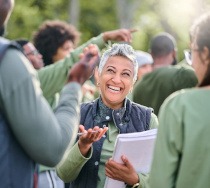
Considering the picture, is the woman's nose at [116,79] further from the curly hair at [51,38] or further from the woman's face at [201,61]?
the curly hair at [51,38]

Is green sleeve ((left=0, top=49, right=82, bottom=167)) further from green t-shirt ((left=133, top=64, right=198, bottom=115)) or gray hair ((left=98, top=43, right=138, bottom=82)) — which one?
green t-shirt ((left=133, top=64, right=198, bottom=115))

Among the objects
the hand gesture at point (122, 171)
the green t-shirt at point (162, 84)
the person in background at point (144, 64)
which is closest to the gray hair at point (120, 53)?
the hand gesture at point (122, 171)

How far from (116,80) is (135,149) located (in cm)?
62

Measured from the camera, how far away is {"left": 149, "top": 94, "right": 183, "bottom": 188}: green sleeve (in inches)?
167

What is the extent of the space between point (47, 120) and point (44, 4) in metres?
28.4

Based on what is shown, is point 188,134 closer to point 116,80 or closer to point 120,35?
point 116,80

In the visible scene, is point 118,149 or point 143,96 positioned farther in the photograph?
point 143,96

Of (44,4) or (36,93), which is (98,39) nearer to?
(36,93)

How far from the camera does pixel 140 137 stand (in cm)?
524

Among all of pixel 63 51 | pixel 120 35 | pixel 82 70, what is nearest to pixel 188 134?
pixel 82 70

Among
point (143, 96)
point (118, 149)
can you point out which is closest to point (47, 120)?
point (118, 149)

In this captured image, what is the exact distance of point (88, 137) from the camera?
5133 mm

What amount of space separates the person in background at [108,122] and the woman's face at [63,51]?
10.7ft

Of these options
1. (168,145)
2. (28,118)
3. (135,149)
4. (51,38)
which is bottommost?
(51,38)
